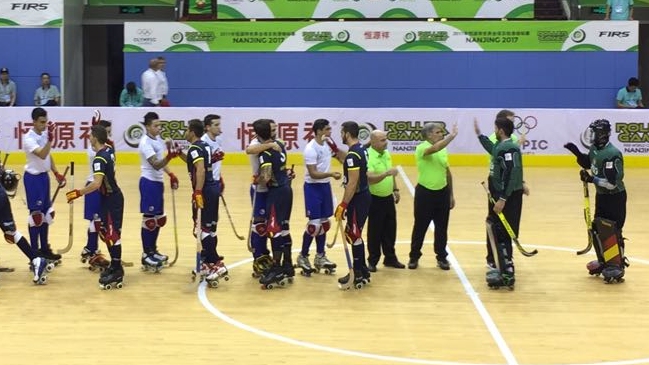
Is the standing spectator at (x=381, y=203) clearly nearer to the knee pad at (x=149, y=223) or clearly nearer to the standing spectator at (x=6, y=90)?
the knee pad at (x=149, y=223)

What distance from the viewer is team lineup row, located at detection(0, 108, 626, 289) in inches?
419

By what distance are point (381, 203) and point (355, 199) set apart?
0.99 meters

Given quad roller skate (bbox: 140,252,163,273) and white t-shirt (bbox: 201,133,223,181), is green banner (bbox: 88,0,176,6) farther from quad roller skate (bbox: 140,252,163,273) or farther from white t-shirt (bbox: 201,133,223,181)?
quad roller skate (bbox: 140,252,163,273)

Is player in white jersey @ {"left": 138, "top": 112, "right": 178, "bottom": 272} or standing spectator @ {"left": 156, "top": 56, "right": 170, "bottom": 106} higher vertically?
standing spectator @ {"left": 156, "top": 56, "right": 170, "bottom": 106}

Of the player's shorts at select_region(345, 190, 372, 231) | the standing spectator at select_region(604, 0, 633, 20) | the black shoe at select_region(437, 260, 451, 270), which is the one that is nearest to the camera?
the player's shorts at select_region(345, 190, 372, 231)

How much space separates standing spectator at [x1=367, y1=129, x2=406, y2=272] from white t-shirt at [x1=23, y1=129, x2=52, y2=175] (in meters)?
4.19

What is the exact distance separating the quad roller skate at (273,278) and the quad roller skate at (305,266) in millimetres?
615

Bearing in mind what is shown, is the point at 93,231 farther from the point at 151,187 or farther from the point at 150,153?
the point at 150,153

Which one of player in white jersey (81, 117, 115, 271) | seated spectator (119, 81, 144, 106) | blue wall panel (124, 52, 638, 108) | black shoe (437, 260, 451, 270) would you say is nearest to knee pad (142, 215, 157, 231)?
player in white jersey (81, 117, 115, 271)

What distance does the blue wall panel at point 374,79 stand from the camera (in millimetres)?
26125

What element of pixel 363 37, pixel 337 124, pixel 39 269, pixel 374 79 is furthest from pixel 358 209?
pixel 363 37

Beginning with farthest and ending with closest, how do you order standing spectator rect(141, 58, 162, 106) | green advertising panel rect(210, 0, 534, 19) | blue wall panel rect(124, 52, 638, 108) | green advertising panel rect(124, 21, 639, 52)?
green advertising panel rect(210, 0, 534, 19) < blue wall panel rect(124, 52, 638, 108) < green advertising panel rect(124, 21, 639, 52) < standing spectator rect(141, 58, 162, 106)

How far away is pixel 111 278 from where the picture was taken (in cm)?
1085

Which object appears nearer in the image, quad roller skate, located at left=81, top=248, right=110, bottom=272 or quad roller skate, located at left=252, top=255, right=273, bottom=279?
quad roller skate, located at left=252, top=255, right=273, bottom=279
